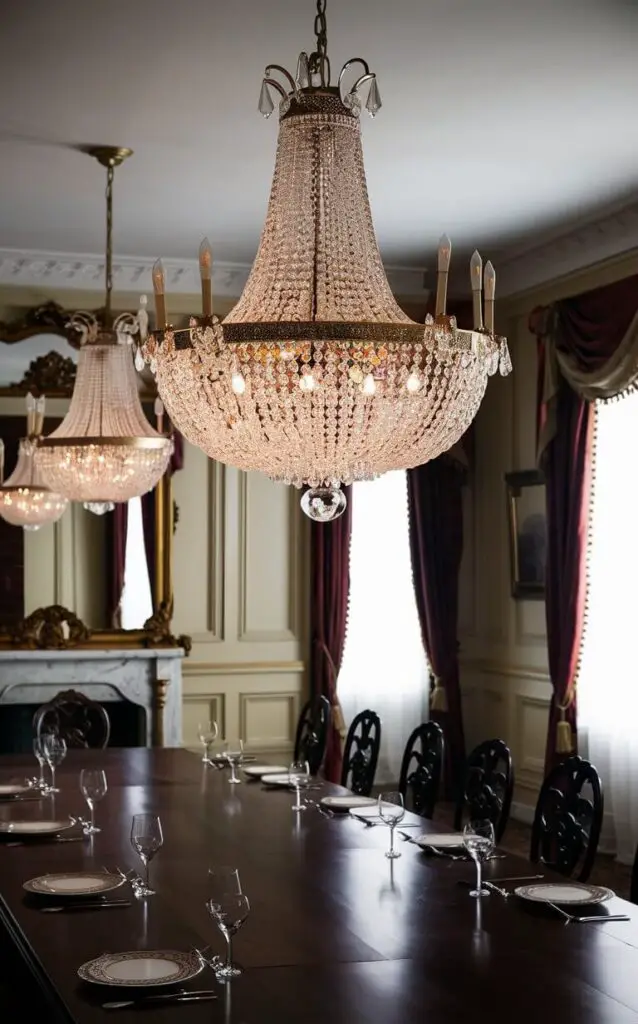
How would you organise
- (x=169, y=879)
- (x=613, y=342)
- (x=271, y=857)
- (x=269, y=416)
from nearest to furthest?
1. (x=269, y=416)
2. (x=169, y=879)
3. (x=271, y=857)
4. (x=613, y=342)

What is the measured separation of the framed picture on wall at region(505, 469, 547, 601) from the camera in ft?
23.0

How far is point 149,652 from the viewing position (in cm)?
720

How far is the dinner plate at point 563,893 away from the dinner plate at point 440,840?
0.44 meters

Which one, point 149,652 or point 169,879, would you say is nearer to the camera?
point 169,879

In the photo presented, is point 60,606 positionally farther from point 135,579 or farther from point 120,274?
point 120,274

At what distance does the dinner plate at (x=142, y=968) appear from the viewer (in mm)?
2334

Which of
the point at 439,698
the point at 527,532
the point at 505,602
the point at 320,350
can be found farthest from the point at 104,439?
the point at 439,698

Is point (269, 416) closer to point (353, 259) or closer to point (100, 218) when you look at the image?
point (353, 259)

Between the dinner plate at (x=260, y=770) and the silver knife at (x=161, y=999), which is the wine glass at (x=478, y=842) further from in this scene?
the dinner plate at (x=260, y=770)

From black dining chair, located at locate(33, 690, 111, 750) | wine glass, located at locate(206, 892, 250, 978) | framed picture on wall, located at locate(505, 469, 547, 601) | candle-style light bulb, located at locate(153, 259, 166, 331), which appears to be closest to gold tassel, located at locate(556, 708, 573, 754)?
framed picture on wall, located at locate(505, 469, 547, 601)

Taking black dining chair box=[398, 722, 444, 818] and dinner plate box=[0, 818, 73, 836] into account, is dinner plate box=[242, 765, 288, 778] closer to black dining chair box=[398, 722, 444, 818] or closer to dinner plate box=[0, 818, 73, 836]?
black dining chair box=[398, 722, 444, 818]

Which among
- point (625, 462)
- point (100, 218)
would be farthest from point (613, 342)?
point (100, 218)

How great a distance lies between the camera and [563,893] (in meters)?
3.03

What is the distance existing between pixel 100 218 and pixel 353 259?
12.2 feet
